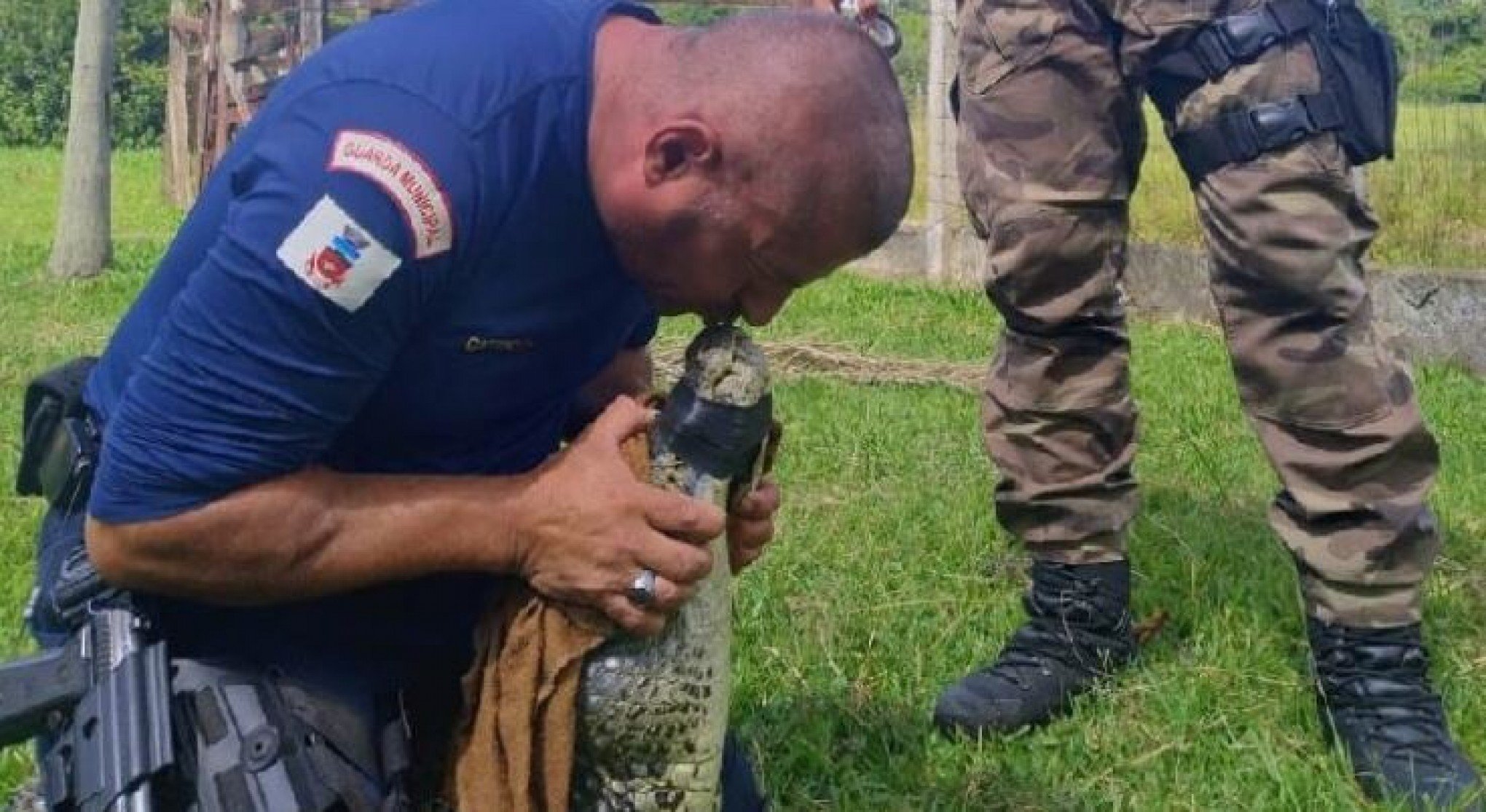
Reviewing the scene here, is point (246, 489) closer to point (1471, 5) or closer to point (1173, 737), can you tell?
point (1173, 737)

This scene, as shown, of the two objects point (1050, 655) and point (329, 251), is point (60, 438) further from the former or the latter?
point (1050, 655)

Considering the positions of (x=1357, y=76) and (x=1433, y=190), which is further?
(x=1433, y=190)

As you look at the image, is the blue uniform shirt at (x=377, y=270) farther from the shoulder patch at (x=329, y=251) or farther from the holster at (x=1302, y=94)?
the holster at (x=1302, y=94)

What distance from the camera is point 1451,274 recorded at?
273 inches

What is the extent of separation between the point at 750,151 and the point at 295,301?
1.50ft

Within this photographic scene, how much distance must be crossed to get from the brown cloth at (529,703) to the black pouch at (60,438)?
0.51m

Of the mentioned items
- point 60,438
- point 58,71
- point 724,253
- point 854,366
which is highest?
point 724,253

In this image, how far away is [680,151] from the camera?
1880 mm

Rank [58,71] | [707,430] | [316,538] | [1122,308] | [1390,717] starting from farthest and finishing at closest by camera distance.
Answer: [58,71]
[1122,308]
[1390,717]
[707,430]
[316,538]

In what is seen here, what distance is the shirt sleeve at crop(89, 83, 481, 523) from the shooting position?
180 cm

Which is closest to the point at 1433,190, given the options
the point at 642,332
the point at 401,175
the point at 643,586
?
the point at 642,332

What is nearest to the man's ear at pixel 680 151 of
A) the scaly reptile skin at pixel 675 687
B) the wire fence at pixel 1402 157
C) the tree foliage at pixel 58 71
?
the scaly reptile skin at pixel 675 687

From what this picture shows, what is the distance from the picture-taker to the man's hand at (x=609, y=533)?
1962 mm

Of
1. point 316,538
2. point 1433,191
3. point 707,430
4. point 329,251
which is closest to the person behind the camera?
point 329,251
